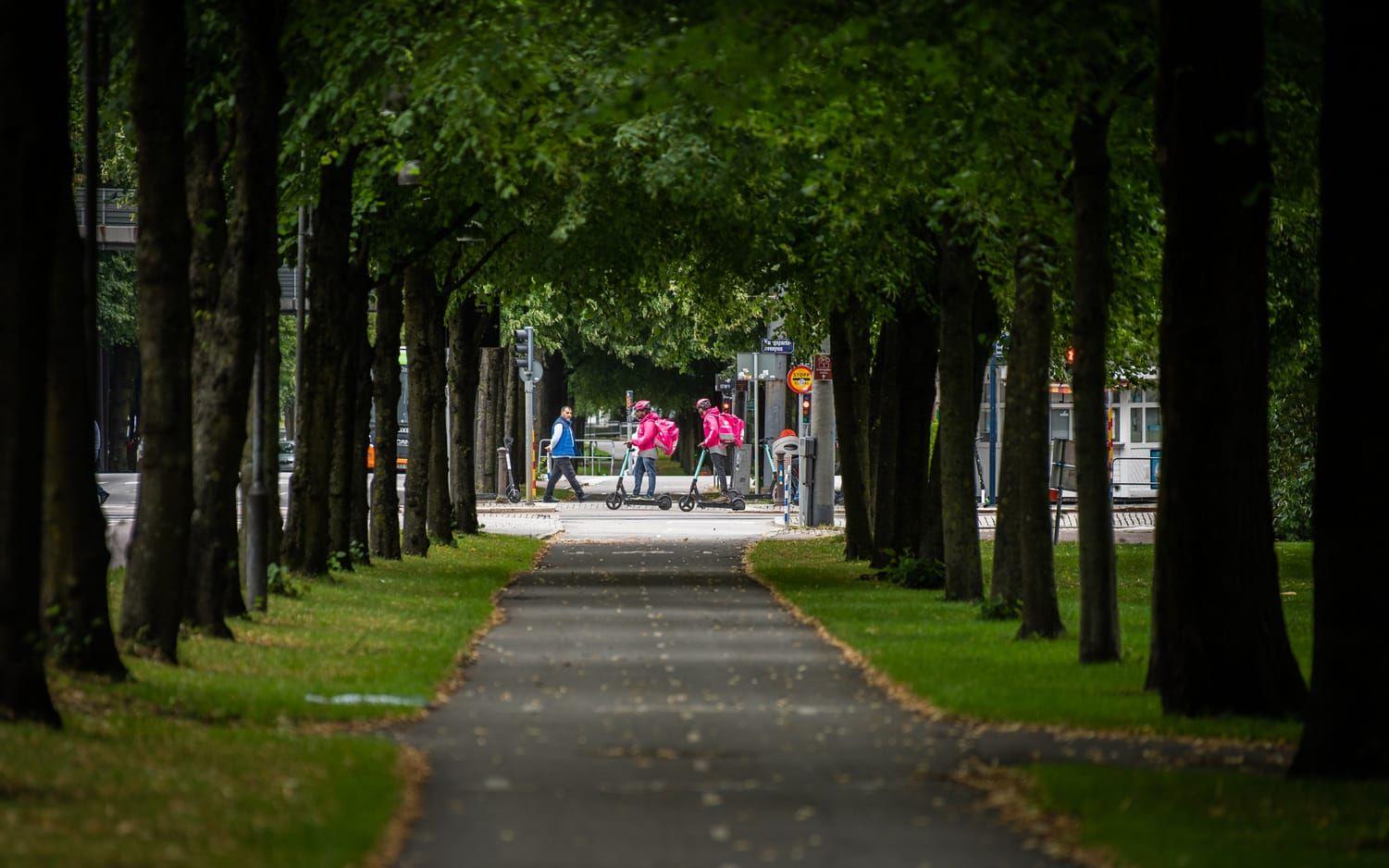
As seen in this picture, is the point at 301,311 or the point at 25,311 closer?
the point at 25,311

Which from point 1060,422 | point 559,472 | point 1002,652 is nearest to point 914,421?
point 1002,652

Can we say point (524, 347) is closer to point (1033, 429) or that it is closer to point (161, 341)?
point (1033, 429)

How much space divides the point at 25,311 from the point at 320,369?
12752mm

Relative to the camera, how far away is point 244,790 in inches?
368

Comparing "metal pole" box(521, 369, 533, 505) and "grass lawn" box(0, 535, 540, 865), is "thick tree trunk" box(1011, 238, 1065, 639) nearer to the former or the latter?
"grass lawn" box(0, 535, 540, 865)

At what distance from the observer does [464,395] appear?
36.5 meters

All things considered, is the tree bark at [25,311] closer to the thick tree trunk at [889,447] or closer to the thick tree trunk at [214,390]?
the thick tree trunk at [214,390]

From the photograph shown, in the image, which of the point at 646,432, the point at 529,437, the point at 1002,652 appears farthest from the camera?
the point at 529,437

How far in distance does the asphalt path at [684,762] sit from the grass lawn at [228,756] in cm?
34

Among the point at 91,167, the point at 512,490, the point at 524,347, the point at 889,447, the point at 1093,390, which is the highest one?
the point at 524,347

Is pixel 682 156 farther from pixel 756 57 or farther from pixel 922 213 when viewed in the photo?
pixel 756 57

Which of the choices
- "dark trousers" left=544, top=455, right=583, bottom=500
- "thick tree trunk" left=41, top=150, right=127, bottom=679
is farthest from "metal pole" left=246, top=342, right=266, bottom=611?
"dark trousers" left=544, top=455, right=583, bottom=500

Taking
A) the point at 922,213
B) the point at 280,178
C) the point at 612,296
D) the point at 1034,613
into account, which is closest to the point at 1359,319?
the point at 1034,613

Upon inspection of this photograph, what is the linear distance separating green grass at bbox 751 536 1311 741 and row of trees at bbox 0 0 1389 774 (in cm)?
43
